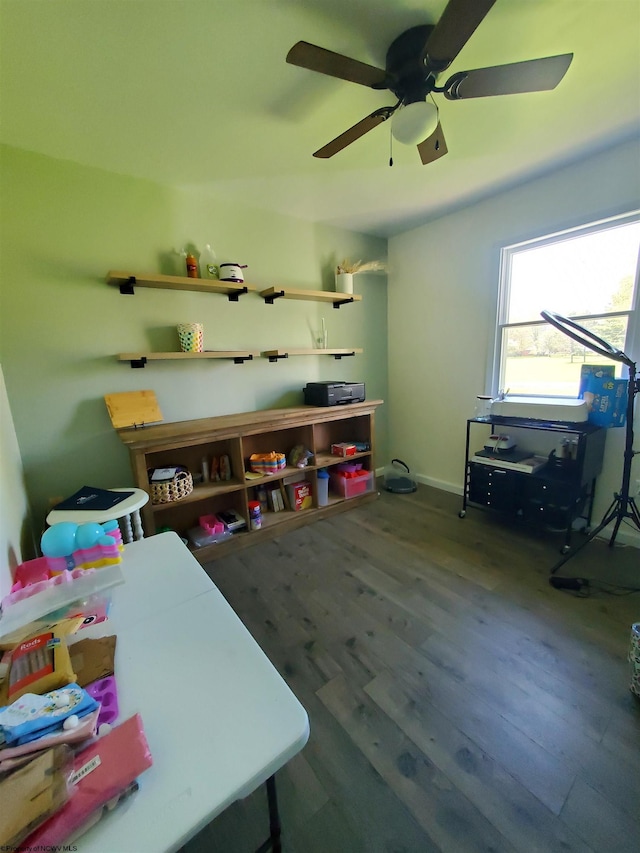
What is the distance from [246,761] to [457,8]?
6.16ft

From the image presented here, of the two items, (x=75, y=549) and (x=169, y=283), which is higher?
(x=169, y=283)

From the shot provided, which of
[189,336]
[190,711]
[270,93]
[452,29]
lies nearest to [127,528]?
[189,336]

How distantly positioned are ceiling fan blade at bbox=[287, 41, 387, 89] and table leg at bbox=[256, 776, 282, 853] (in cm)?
210

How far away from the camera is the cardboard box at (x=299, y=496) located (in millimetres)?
2770

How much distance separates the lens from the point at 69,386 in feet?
6.75

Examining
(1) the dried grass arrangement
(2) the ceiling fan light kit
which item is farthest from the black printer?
(2) the ceiling fan light kit

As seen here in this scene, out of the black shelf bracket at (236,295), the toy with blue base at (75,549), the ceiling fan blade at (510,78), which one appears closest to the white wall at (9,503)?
the toy with blue base at (75,549)

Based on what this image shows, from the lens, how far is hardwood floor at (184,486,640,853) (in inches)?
38.3

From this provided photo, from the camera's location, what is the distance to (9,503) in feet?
4.56

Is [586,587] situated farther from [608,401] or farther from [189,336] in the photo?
[189,336]

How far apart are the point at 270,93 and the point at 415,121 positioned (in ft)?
2.31

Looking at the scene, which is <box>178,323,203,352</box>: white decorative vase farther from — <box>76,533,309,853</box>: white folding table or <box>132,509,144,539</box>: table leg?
<box>76,533,309,853</box>: white folding table

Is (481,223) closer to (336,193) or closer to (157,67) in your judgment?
(336,193)

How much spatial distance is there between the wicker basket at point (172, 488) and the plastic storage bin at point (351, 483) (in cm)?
134
